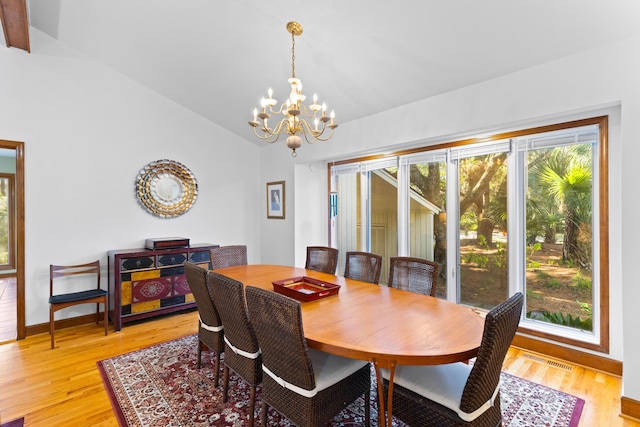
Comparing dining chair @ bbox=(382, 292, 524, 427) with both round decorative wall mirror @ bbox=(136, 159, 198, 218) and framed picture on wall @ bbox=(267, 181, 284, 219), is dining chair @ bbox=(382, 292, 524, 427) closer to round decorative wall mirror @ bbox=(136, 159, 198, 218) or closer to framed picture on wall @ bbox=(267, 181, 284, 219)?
framed picture on wall @ bbox=(267, 181, 284, 219)

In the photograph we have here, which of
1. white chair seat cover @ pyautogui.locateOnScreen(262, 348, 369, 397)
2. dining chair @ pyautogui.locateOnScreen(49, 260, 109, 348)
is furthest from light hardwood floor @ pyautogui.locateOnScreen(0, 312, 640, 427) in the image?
white chair seat cover @ pyautogui.locateOnScreen(262, 348, 369, 397)

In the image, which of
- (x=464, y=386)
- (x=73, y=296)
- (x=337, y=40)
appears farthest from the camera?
(x=73, y=296)

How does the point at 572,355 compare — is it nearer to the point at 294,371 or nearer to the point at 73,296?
the point at 294,371

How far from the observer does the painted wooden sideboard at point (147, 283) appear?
357cm

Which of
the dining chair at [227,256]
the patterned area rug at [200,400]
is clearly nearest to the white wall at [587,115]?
the patterned area rug at [200,400]

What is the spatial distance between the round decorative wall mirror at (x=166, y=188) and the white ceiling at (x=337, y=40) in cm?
111

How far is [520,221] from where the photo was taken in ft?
9.99

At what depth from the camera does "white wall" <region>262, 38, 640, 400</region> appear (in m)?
2.10

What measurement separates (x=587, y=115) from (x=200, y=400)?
374cm

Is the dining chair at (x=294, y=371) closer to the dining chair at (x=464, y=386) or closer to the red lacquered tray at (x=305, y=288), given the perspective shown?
the dining chair at (x=464, y=386)

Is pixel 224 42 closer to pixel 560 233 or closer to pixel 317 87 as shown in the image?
pixel 317 87

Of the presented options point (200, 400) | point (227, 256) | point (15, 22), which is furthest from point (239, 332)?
point (15, 22)

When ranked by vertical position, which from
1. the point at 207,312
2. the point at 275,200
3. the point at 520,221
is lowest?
the point at 207,312

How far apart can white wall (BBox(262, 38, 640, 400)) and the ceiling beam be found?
3.57 metres
